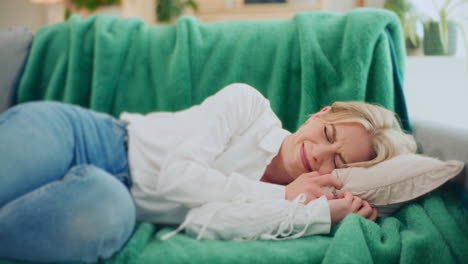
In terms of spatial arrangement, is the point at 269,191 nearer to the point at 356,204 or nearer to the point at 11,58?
the point at 356,204

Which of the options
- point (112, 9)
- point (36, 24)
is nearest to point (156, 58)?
point (36, 24)

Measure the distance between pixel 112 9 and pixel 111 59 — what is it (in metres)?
1.09

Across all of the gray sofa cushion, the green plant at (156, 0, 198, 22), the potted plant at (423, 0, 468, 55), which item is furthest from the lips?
the green plant at (156, 0, 198, 22)

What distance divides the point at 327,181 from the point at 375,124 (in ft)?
0.33

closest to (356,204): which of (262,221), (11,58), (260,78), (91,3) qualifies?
(262,221)

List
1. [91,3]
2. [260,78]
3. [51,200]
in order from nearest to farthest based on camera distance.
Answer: [51,200]
[260,78]
[91,3]

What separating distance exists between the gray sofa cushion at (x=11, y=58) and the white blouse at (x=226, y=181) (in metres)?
0.43

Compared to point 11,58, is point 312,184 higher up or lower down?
lower down

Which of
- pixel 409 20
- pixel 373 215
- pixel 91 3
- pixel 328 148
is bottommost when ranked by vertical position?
pixel 373 215

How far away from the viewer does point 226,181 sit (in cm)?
51

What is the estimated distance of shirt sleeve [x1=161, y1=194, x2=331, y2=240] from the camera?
1.51ft

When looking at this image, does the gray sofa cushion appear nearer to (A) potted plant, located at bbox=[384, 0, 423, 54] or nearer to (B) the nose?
(B) the nose

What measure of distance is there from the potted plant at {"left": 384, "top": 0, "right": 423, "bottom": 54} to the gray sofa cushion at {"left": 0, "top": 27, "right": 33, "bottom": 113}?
0.84 meters

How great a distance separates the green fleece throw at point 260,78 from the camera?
0.43 metres
